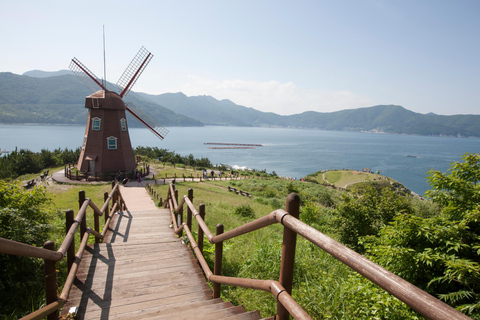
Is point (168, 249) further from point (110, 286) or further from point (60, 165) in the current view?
point (60, 165)

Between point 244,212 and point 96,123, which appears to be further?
point 96,123

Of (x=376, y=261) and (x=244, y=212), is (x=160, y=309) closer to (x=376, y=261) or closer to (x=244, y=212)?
(x=376, y=261)

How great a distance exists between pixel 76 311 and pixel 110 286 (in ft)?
2.30

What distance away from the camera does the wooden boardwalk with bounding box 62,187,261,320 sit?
10.0ft

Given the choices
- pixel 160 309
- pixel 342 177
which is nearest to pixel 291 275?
pixel 160 309

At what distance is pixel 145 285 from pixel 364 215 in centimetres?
671

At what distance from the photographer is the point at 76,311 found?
2980 mm

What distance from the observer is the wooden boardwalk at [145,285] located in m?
3.06

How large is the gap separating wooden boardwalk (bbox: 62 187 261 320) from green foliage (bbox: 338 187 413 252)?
5.28 m

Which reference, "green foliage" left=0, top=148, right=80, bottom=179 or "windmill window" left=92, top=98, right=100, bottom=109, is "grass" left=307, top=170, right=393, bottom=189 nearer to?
"windmill window" left=92, top=98, right=100, bottom=109

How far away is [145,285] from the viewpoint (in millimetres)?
3779

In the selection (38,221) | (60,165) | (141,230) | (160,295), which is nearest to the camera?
(160,295)

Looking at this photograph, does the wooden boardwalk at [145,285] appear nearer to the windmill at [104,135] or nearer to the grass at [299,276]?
the grass at [299,276]

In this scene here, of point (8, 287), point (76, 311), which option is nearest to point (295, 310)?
point (76, 311)
